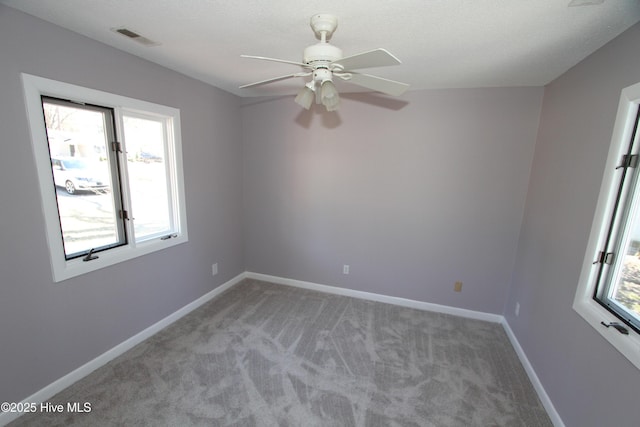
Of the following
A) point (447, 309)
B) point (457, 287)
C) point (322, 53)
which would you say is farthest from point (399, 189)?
point (322, 53)

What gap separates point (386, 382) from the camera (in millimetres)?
2102

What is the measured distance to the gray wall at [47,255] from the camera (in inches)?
62.7

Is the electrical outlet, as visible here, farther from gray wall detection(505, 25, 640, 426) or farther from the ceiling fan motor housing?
the ceiling fan motor housing

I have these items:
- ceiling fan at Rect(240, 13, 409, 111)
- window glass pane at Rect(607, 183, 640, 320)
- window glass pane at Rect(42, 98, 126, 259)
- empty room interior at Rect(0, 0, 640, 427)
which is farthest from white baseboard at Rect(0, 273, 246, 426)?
window glass pane at Rect(607, 183, 640, 320)

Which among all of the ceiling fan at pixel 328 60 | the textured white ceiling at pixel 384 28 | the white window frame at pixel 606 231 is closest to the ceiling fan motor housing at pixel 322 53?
the ceiling fan at pixel 328 60

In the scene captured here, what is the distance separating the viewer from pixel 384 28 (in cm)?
160

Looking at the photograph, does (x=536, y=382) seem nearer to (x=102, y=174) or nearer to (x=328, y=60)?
(x=328, y=60)

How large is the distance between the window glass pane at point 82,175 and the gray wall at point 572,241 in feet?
11.3

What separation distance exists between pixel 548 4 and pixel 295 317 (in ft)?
10.1

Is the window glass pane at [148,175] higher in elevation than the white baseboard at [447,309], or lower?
higher

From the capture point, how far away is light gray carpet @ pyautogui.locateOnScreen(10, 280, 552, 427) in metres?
1.80

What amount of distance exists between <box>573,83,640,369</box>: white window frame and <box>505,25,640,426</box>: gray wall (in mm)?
58

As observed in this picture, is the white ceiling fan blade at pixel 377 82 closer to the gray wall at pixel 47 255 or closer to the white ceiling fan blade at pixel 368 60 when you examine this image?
the white ceiling fan blade at pixel 368 60

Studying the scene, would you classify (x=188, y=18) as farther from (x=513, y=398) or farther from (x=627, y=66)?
(x=513, y=398)
